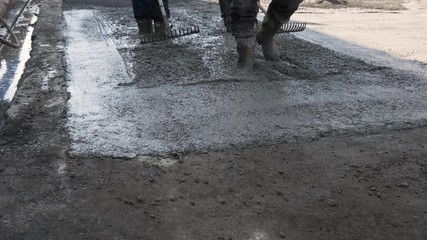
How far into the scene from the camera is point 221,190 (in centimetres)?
195

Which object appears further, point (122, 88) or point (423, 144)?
point (122, 88)

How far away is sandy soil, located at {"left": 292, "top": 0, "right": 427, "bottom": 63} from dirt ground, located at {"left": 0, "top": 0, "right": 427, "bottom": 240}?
221 centimetres

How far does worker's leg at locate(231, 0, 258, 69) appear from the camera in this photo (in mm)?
3482

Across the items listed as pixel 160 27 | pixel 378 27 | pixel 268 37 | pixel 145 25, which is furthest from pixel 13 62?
pixel 378 27

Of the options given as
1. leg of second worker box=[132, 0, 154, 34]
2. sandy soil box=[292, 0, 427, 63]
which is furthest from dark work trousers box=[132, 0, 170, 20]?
sandy soil box=[292, 0, 427, 63]

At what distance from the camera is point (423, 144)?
2.39 meters

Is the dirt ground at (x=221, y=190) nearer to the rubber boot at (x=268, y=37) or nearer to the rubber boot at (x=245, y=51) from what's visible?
the rubber boot at (x=245, y=51)

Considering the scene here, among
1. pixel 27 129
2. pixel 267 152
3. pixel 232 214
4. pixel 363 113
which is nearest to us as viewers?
pixel 232 214

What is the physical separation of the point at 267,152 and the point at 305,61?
5.90ft

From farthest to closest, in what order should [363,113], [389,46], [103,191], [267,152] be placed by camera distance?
[389,46], [363,113], [267,152], [103,191]

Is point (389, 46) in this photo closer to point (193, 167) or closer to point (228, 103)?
point (228, 103)

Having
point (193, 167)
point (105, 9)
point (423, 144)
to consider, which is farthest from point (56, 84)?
point (105, 9)

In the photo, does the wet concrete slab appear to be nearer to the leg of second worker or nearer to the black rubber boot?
the black rubber boot

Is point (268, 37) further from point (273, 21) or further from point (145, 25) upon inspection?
point (145, 25)
